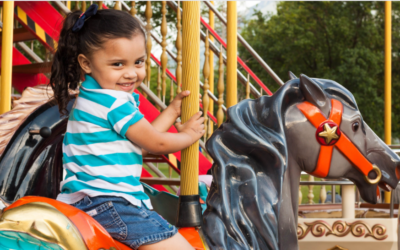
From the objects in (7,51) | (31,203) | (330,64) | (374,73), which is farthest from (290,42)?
(31,203)

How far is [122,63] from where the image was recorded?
1390 millimetres

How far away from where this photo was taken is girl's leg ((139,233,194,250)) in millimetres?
1273

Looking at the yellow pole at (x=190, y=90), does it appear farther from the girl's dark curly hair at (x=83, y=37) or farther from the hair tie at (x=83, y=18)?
the hair tie at (x=83, y=18)

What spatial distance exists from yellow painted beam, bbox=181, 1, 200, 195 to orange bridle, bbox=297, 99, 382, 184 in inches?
14.8

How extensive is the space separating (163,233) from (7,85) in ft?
5.51

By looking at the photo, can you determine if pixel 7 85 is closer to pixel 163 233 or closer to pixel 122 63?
pixel 122 63

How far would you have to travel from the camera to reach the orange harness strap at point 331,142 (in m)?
1.46

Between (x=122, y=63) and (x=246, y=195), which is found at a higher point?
(x=122, y=63)

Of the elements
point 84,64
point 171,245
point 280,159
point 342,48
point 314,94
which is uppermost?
point 342,48

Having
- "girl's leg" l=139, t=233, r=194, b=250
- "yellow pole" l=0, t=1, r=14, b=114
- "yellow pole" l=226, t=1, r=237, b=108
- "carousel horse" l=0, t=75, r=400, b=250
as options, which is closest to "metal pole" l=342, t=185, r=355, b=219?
"yellow pole" l=226, t=1, r=237, b=108

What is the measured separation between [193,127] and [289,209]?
17.1 inches

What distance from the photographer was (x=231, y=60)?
94.0 inches

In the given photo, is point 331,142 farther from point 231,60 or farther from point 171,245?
point 231,60

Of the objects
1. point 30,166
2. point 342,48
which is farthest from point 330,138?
point 342,48
